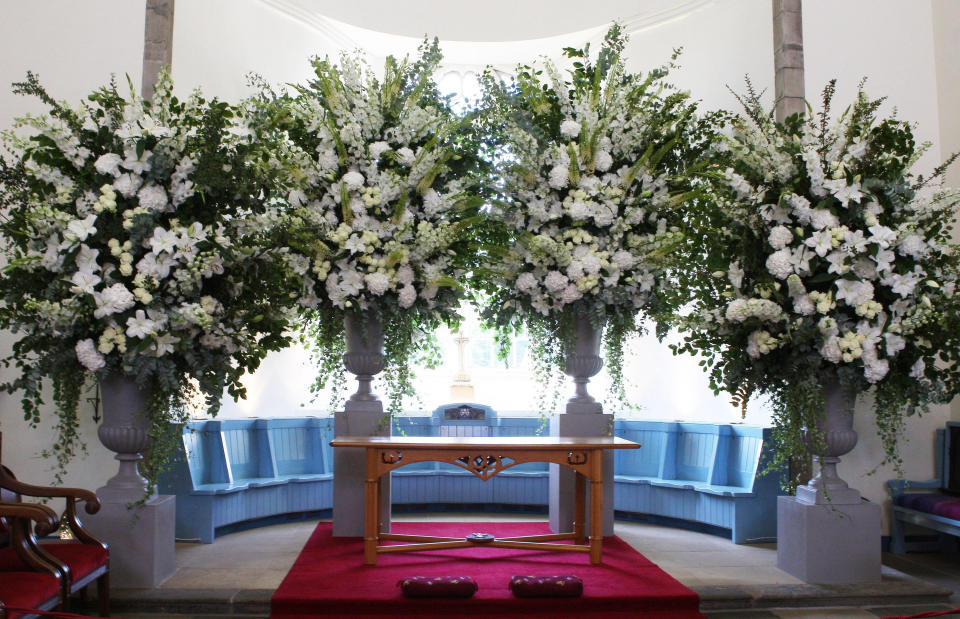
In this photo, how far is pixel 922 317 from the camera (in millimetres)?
4109

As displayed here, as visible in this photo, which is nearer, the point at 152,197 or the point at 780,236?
the point at 152,197

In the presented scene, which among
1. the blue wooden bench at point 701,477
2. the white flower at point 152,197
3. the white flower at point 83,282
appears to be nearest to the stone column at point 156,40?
the white flower at point 152,197

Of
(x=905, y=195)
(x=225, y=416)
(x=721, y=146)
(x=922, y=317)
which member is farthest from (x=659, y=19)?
(x=225, y=416)

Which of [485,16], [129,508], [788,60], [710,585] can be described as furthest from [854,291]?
[485,16]

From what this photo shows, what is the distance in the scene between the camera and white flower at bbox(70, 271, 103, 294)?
12.7ft

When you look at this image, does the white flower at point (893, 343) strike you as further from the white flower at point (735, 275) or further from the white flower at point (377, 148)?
the white flower at point (377, 148)

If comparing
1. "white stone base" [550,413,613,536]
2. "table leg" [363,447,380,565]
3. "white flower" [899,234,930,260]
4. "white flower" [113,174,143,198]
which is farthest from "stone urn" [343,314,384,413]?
"white flower" [899,234,930,260]

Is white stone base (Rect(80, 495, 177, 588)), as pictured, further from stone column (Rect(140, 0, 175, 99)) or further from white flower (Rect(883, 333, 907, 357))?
white flower (Rect(883, 333, 907, 357))

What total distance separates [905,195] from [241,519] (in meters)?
4.85

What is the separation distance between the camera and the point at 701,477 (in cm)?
635

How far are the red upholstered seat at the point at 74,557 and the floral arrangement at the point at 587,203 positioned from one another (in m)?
2.72

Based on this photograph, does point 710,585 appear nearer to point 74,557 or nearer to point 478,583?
point 478,583

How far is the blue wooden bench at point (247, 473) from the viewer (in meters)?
5.49

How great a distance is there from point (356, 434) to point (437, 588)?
1.56m
